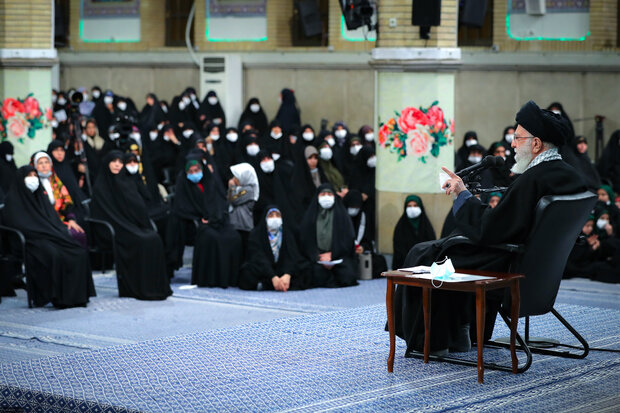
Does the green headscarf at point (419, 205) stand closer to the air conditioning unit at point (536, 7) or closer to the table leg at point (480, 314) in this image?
the table leg at point (480, 314)

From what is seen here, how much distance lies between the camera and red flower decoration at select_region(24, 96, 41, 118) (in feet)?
41.3

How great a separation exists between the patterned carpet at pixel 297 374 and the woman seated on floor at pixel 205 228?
2373 mm

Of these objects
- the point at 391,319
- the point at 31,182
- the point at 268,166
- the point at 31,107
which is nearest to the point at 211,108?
the point at 31,107

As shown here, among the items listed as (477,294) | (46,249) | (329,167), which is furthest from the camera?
(329,167)

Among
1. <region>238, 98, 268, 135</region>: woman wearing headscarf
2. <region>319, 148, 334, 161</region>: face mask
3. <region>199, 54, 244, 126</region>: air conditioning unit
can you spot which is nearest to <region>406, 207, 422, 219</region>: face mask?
<region>319, 148, 334, 161</region>: face mask

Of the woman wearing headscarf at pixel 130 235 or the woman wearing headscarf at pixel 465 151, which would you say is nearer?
the woman wearing headscarf at pixel 130 235

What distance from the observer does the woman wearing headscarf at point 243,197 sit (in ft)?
33.1

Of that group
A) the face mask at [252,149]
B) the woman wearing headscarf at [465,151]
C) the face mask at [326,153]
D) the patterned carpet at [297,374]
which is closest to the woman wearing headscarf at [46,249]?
the patterned carpet at [297,374]

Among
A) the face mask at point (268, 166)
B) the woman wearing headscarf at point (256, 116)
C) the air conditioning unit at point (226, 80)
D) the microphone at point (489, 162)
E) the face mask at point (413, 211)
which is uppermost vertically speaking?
the air conditioning unit at point (226, 80)

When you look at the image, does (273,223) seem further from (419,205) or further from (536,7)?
(536,7)

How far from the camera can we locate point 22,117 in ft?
41.4

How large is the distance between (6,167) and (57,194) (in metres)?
1.52

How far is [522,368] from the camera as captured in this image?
520 centimetres

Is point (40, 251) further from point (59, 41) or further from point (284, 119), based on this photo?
point (59, 41)
